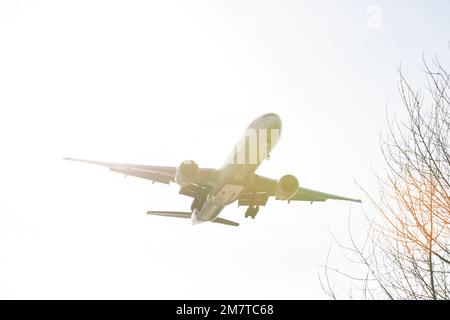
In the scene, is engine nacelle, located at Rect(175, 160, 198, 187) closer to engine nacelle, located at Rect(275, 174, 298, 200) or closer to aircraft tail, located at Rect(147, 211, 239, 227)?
engine nacelle, located at Rect(275, 174, 298, 200)

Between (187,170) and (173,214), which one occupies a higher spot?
(187,170)

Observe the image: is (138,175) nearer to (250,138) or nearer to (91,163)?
(91,163)

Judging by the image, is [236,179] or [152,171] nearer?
[236,179]

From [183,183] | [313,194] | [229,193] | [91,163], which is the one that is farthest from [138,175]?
[313,194]

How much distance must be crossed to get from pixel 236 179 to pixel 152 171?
550cm

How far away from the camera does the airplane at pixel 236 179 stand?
63.3 ft

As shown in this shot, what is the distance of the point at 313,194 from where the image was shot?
25.8 meters

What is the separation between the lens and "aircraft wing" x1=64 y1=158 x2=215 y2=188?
858 inches

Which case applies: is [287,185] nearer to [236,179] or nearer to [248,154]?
[236,179]

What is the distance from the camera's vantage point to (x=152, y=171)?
22594mm

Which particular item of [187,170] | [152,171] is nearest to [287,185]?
[187,170]

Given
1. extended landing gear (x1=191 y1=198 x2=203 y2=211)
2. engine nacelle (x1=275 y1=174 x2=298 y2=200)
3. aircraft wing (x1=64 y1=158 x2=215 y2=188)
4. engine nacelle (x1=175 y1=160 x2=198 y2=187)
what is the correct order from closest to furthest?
engine nacelle (x1=175 y1=160 x2=198 y2=187), engine nacelle (x1=275 y1=174 x2=298 y2=200), aircraft wing (x1=64 y1=158 x2=215 y2=188), extended landing gear (x1=191 y1=198 x2=203 y2=211)

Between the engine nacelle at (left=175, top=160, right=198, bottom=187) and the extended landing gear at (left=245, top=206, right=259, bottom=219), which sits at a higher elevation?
the engine nacelle at (left=175, top=160, right=198, bottom=187)

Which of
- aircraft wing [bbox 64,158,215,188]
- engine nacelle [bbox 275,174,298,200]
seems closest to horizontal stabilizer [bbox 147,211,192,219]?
aircraft wing [bbox 64,158,215,188]
